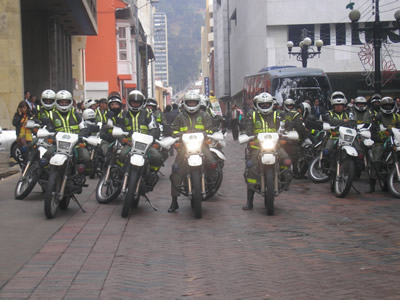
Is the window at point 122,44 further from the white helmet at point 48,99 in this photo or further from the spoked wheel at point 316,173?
the white helmet at point 48,99

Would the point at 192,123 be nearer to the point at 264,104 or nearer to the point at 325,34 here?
the point at 264,104

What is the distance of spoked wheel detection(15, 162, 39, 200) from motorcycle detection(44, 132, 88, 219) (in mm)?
1248

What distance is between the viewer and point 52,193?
9.34 m

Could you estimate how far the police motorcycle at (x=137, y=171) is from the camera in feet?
31.4

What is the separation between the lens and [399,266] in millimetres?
6730

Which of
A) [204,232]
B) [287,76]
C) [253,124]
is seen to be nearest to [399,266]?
[204,232]

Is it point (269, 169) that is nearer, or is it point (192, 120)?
point (269, 169)

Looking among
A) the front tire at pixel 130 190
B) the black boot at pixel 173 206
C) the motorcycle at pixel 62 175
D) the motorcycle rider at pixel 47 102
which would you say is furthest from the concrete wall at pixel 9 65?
the front tire at pixel 130 190

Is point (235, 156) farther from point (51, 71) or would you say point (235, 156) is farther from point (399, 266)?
point (399, 266)

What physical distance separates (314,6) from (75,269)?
154 feet

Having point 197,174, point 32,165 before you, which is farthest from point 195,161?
point 32,165

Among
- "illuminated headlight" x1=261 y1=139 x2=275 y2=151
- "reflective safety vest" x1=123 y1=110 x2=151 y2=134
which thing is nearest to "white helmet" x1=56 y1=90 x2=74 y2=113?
"reflective safety vest" x1=123 y1=110 x2=151 y2=134

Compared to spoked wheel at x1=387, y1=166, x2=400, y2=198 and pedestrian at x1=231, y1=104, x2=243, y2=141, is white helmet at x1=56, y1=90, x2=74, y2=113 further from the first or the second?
pedestrian at x1=231, y1=104, x2=243, y2=141

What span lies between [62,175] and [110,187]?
1.45 meters
